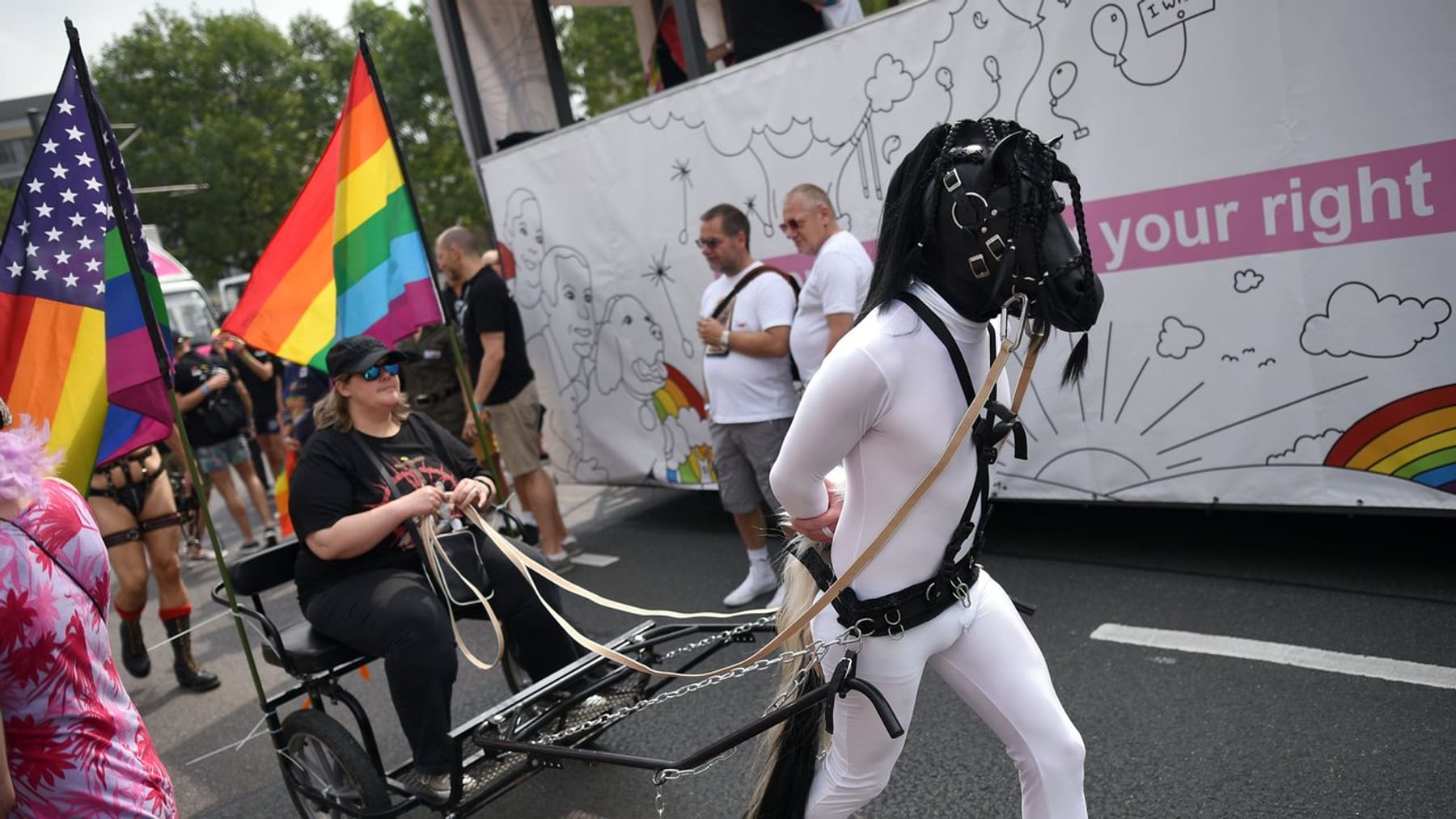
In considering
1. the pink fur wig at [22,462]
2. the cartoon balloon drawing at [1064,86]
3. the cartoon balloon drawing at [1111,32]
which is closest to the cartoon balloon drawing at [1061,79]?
the cartoon balloon drawing at [1064,86]

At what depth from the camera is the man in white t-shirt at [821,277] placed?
4992mm

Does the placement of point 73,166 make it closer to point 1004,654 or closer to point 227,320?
point 227,320

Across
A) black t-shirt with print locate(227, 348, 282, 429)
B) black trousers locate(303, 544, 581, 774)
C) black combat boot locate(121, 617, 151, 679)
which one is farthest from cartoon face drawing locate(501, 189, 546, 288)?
black trousers locate(303, 544, 581, 774)

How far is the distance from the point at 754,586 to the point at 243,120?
31.1 metres

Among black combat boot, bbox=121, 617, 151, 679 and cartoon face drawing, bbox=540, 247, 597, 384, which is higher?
cartoon face drawing, bbox=540, 247, 597, 384

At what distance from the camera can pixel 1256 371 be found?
15.0ft

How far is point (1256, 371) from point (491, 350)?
4.30m

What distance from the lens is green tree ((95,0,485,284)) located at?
30.3 meters

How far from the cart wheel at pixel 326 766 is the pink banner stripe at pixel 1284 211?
369cm

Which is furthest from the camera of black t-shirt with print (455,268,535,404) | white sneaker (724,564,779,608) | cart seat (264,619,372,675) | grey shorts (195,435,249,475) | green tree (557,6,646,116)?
green tree (557,6,646,116)

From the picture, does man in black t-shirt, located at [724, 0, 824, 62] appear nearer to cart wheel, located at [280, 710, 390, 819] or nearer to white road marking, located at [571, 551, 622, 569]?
white road marking, located at [571, 551, 622, 569]

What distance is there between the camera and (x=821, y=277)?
5.07 metres

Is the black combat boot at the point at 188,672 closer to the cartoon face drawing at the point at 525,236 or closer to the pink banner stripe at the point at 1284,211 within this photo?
the cartoon face drawing at the point at 525,236

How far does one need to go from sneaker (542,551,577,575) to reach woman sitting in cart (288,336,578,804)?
2.79m
